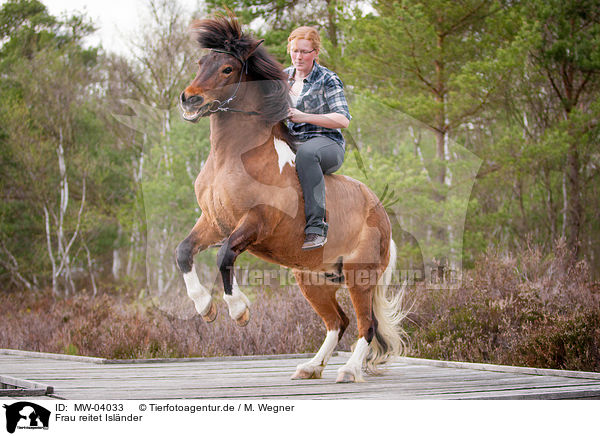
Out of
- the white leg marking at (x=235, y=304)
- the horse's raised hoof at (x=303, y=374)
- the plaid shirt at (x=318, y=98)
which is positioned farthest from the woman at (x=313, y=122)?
the horse's raised hoof at (x=303, y=374)

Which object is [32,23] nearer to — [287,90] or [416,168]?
[416,168]

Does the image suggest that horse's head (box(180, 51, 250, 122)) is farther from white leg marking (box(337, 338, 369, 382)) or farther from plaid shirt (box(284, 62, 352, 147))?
white leg marking (box(337, 338, 369, 382))

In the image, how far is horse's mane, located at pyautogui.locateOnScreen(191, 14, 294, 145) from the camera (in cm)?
316

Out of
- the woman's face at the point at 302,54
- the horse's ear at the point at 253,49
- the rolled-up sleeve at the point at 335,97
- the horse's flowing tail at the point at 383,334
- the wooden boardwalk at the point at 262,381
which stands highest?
the woman's face at the point at 302,54

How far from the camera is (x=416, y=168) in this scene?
36.9ft

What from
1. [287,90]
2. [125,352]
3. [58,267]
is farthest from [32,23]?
[287,90]

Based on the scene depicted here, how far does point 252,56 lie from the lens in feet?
10.6

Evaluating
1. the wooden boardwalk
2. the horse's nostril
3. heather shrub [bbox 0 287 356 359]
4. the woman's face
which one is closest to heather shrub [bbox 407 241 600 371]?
the wooden boardwalk

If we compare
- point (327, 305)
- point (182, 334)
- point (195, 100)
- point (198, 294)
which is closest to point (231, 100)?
point (195, 100)

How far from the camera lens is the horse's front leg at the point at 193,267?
3076 mm

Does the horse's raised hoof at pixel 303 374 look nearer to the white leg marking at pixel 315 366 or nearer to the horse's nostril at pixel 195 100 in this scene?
the white leg marking at pixel 315 366

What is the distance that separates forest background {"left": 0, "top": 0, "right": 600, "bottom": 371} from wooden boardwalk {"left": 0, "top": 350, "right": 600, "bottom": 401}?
1.13 meters
